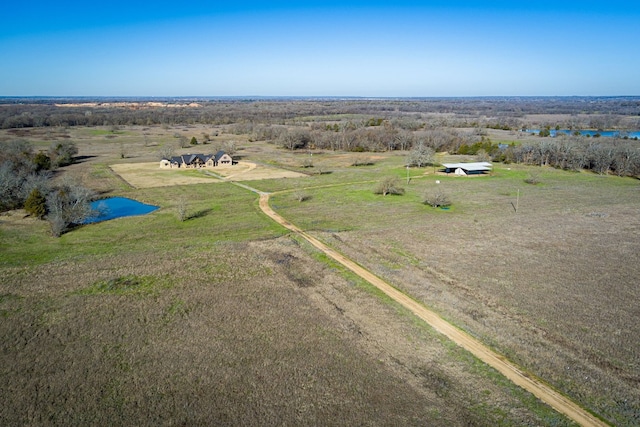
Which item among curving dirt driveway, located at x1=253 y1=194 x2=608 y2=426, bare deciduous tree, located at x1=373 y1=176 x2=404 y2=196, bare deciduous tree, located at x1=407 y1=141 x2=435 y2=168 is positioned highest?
bare deciduous tree, located at x1=407 y1=141 x2=435 y2=168

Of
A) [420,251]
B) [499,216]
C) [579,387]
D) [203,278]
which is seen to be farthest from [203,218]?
[579,387]

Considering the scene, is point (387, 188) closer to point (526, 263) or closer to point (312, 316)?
point (526, 263)

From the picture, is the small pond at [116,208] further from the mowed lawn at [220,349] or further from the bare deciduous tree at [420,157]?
the bare deciduous tree at [420,157]

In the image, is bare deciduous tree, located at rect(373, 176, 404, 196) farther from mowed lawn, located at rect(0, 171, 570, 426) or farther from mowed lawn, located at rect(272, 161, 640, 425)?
mowed lawn, located at rect(0, 171, 570, 426)

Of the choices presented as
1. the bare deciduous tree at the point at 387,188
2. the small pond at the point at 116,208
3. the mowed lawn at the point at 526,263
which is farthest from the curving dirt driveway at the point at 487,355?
the small pond at the point at 116,208

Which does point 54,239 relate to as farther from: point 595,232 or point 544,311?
point 595,232

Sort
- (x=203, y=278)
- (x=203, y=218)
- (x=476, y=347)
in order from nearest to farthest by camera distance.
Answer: (x=476, y=347) → (x=203, y=278) → (x=203, y=218)

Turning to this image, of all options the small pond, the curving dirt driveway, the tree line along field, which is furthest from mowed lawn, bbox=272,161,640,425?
the small pond
